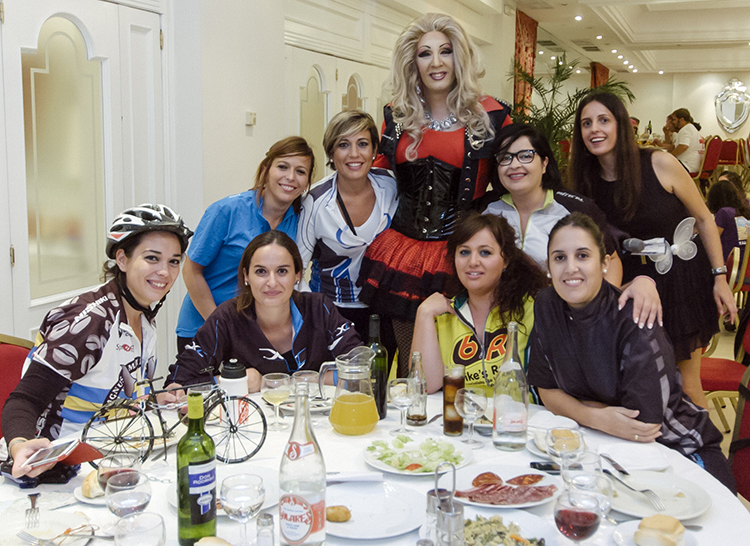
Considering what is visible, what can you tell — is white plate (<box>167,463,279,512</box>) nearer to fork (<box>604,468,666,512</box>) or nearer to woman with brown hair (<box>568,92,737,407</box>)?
fork (<box>604,468,666,512</box>)

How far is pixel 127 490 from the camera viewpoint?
3.73ft

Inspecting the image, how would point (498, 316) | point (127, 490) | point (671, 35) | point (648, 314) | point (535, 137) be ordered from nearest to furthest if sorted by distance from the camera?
point (127, 490) → point (648, 314) → point (498, 316) → point (535, 137) → point (671, 35)

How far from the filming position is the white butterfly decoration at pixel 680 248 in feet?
8.66

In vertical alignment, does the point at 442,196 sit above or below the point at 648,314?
above

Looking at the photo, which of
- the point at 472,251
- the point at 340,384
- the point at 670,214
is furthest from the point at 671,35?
the point at 340,384

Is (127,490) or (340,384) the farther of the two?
(340,384)

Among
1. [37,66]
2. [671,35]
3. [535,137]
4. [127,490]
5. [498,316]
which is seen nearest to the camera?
[127,490]

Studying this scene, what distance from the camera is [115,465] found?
1380 millimetres

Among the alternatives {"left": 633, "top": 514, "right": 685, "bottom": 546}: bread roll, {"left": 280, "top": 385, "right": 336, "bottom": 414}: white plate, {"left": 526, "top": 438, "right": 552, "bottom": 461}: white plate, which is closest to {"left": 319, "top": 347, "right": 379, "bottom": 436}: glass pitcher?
{"left": 280, "top": 385, "right": 336, "bottom": 414}: white plate

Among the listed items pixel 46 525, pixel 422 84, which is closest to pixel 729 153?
pixel 422 84

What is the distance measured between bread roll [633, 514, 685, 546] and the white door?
102 inches

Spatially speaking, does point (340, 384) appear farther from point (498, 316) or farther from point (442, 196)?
point (442, 196)

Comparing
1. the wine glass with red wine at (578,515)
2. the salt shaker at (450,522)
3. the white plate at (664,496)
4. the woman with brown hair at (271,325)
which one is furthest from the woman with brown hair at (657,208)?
the salt shaker at (450,522)

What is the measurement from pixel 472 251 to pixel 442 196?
1.86 feet
